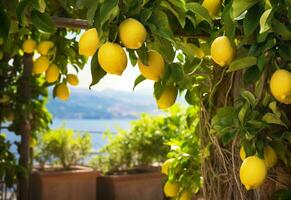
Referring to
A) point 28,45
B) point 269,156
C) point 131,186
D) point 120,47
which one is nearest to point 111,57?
point 120,47

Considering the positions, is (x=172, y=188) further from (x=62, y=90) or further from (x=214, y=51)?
(x=214, y=51)

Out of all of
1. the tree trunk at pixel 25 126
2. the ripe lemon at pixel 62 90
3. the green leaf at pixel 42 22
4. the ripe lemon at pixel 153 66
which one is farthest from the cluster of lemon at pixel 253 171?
the tree trunk at pixel 25 126

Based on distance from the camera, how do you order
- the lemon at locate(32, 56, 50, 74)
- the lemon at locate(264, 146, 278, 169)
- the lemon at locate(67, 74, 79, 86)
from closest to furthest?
the lemon at locate(264, 146, 278, 169) < the lemon at locate(32, 56, 50, 74) < the lemon at locate(67, 74, 79, 86)

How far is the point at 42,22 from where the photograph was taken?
1015mm

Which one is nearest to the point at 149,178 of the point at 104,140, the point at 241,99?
the point at 104,140

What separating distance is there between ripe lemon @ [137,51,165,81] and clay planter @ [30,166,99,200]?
2.52 meters

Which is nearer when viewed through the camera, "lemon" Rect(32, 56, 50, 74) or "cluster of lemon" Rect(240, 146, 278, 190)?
"cluster of lemon" Rect(240, 146, 278, 190)

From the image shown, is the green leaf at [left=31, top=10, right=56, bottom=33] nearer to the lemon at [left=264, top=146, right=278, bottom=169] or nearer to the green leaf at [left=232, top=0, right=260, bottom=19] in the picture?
the green leaf at [left=232, top=0, right=260, bottom=19]

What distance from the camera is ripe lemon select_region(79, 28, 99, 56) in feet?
2.86

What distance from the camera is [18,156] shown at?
3.04 metres

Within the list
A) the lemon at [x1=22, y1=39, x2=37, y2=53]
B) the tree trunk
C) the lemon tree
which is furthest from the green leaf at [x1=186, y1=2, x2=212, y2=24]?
the tree trunk

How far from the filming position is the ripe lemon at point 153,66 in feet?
3.05

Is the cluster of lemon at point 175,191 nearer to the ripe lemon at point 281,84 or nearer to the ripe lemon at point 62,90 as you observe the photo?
the ripe lemon at point 62,90

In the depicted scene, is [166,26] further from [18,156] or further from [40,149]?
[40,149]
